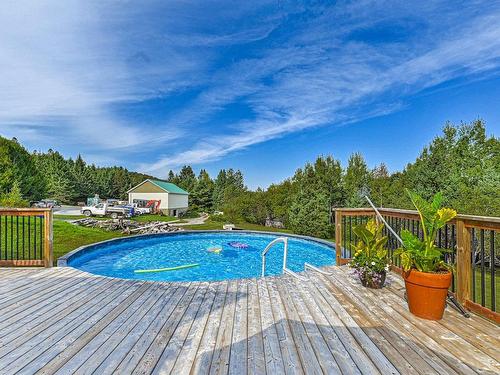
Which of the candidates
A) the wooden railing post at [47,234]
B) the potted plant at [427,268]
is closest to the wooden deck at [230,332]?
the potted plant at [427,268]

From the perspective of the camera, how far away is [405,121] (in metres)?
18.9

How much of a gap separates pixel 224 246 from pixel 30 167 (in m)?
27.9

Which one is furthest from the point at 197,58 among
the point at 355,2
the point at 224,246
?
the point at 224,246

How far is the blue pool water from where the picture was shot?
700 cm

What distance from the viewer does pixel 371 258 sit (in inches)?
137

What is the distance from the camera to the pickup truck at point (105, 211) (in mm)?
20672

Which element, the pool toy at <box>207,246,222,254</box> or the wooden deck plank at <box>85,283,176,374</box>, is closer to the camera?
the wooden deck plank at <box>85,283,176,374</box>

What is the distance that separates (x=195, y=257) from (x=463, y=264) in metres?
7.43

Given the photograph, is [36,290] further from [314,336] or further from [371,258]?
[371,258]

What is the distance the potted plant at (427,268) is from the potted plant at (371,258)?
636 mm

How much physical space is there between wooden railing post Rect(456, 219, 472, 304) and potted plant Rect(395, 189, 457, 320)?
0.29 m

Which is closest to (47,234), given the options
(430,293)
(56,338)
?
(56,338)

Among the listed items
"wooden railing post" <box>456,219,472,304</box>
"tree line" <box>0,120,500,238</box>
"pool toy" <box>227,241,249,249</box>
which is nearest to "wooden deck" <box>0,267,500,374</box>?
"wooden railing post" <box>456,219,472,304</box>

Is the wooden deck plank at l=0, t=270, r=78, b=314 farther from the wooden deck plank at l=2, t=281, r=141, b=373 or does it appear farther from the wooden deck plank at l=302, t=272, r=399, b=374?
the wooden deck plank at l=302, t=272, r=399, b=374
